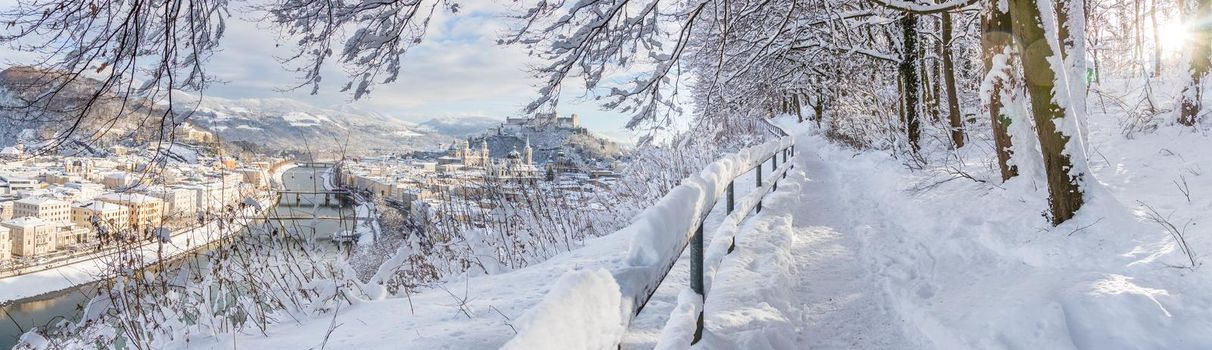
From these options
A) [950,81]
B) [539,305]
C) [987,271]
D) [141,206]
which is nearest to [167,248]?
[141,206]

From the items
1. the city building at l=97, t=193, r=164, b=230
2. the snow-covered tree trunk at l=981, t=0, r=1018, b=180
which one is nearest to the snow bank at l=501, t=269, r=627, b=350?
the city building at l=97, t=193, r=164, b=230

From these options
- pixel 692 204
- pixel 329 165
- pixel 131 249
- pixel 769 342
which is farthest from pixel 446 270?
pixel 692 204

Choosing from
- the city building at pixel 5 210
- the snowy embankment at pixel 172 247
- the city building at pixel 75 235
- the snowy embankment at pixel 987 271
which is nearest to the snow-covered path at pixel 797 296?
the snowy embankment at pixel 987 271

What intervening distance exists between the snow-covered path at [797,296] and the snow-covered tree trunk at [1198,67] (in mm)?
5354

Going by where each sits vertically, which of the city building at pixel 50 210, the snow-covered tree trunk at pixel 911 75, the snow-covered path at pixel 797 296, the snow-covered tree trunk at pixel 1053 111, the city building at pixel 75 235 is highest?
the snow-covered tree trunk at pixel 911 75

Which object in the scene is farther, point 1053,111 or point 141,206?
point 1053,111

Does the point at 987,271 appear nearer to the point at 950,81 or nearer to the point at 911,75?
the point at 950,81

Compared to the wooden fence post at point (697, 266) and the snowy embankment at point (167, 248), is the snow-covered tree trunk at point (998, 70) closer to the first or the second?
the wooden fence post at point (697, 266)

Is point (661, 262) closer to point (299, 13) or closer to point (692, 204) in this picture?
point (692, 204)

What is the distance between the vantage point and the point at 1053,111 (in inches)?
189

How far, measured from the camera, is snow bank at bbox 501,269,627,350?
1.00 m

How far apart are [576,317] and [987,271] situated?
4365mm

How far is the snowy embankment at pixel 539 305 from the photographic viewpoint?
116 centimetres

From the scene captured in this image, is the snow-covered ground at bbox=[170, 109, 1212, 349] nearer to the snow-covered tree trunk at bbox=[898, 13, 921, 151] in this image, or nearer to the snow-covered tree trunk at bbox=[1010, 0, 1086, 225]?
the snow-covered tree trunk at bbox=[1010, 0, 1086, 225]
